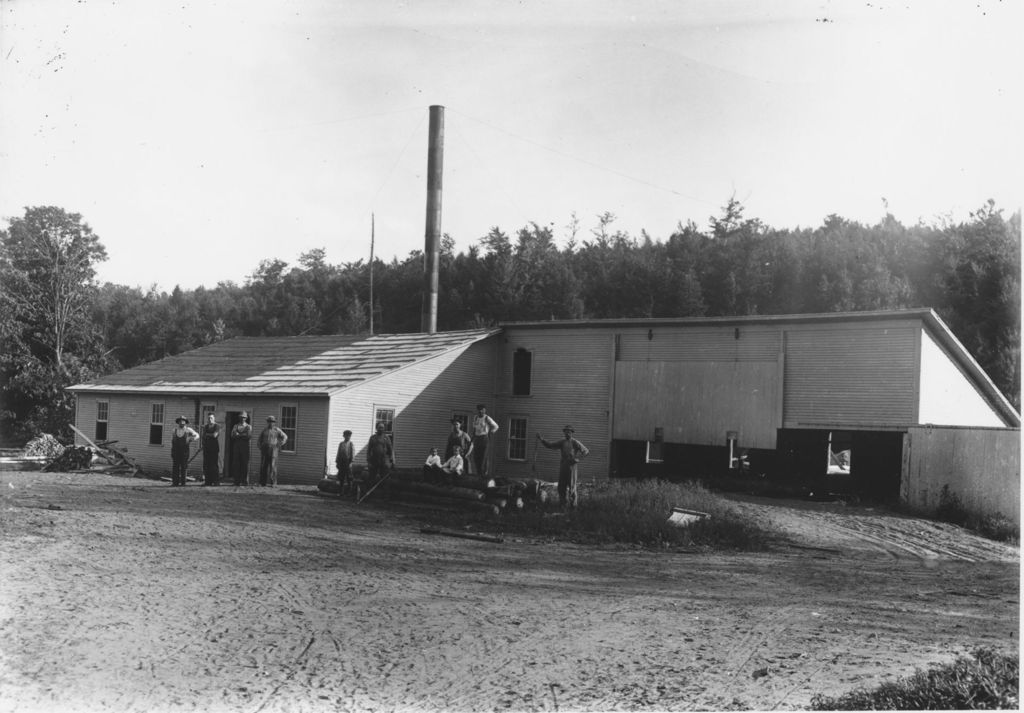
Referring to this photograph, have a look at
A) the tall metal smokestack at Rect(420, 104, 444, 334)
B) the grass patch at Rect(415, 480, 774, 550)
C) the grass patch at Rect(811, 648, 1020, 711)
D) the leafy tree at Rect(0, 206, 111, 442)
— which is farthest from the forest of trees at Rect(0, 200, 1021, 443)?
the grass patch at Rect(811, 648, 1020, 711)

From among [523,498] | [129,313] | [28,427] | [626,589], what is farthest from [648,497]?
[129,313]

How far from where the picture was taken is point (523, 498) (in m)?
19.9

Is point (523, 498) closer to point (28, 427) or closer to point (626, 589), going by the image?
point (626, 589)

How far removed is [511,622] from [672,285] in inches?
2319

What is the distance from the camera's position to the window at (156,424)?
30500mm

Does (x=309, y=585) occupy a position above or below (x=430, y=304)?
below

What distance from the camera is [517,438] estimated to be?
32156mm

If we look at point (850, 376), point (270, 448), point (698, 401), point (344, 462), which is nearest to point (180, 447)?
point (270, 448)

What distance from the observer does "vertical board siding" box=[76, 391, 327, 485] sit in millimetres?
26484

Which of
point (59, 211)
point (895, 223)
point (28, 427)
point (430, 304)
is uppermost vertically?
point (895, 223)

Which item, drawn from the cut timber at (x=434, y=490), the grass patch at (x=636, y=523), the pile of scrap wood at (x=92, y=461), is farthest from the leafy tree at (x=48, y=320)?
the grass patch at (x=636, y=523)

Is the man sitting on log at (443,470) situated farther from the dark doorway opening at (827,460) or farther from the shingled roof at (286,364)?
the dark doorway opening at (827,460)

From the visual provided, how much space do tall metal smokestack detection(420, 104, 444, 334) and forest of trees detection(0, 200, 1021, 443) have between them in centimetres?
1629

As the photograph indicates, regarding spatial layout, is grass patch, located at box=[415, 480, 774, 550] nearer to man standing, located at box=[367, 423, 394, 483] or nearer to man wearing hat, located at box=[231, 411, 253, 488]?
man standing, located at box=[367, 423, 394, 483]
